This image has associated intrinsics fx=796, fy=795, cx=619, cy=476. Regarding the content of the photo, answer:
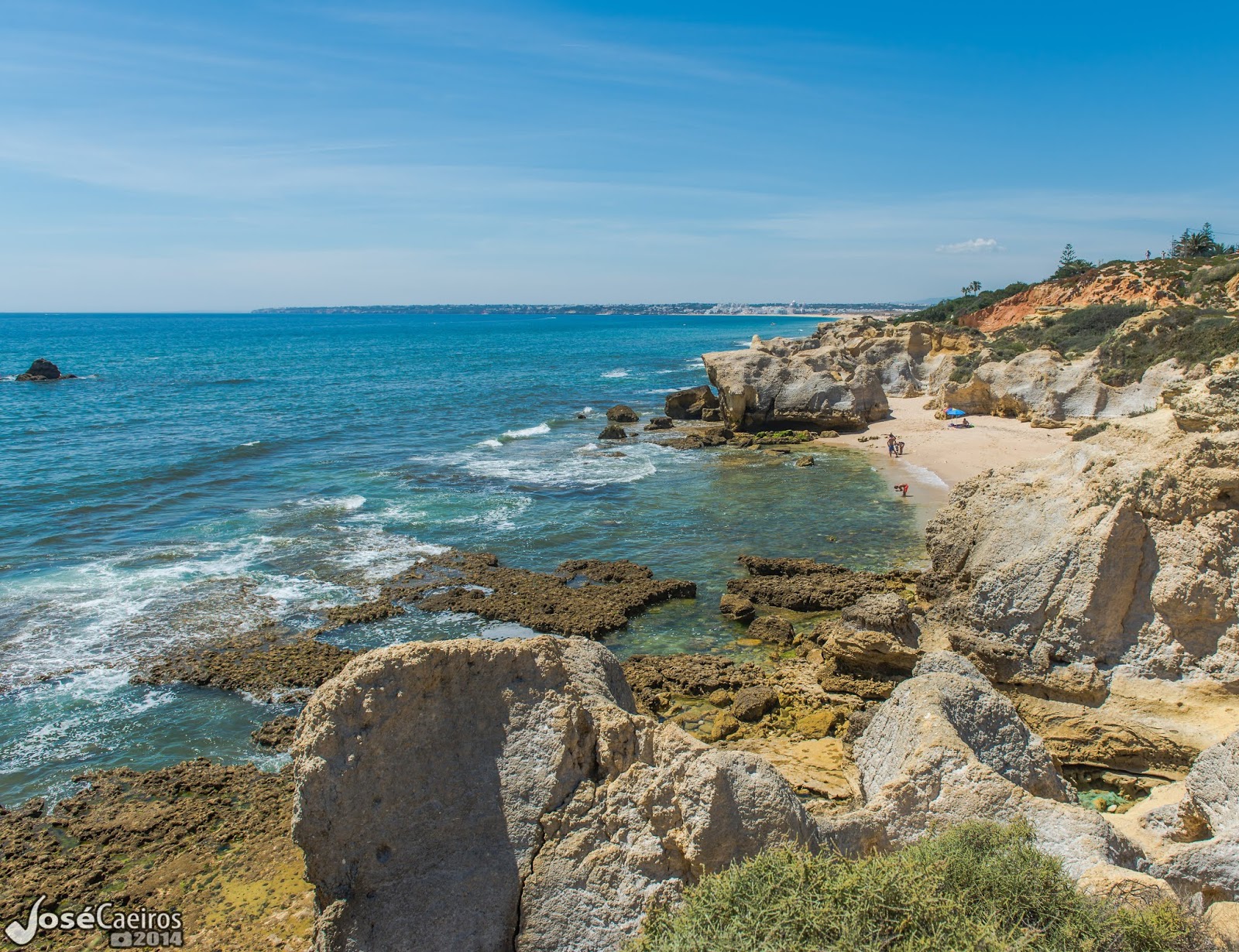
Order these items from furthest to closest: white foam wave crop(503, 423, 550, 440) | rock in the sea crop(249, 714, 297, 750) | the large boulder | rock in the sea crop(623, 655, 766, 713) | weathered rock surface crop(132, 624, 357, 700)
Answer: white foam wave crop(503, 423, 550, 440), weathered rock surface crop(132, 624, 357, 700), rock in the sea crop(623, 655, 766, 713), rock in the sea crop(249, 714, 297, 750), the large boulder

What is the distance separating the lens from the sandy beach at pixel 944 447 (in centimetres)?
2856

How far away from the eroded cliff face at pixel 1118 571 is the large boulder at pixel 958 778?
336 centimetres

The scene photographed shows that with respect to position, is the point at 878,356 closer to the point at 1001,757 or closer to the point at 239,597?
the point at 239,597

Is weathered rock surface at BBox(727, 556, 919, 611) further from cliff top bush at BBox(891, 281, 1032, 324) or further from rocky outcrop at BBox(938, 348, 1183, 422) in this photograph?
cliff top bush at BBox(891, 281, 1032, 324)

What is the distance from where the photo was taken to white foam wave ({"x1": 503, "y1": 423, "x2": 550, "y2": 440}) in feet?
139

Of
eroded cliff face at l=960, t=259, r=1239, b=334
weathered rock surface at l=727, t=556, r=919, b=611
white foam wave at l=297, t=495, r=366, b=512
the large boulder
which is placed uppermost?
eroded cliff face at l=960, t=259, r=1239, b=334

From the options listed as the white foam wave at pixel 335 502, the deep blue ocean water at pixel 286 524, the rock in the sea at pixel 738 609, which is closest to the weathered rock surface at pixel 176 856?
the deep blue ocean water at pixel 286 524

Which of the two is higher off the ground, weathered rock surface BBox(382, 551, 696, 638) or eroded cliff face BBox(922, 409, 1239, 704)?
eroded cliff face BBox(922, 409, 1239, 704)

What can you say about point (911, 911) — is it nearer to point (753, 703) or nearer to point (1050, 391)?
point (753, 703)

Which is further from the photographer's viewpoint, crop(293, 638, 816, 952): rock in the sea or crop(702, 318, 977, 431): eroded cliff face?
crop(702, 318, 977, 431): eroded cliff face

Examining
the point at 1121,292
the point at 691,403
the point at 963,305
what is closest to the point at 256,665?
the point at 691,403

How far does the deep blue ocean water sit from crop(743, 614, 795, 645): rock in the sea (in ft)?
1.67

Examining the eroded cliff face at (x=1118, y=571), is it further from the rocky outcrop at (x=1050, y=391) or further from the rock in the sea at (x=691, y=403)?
the rock in the sea at (x=691, y=403)

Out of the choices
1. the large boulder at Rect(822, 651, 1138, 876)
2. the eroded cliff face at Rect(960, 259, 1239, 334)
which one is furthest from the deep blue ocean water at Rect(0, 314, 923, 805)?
the eroded cliff face at Rect(960, 259, 1239, 334)
